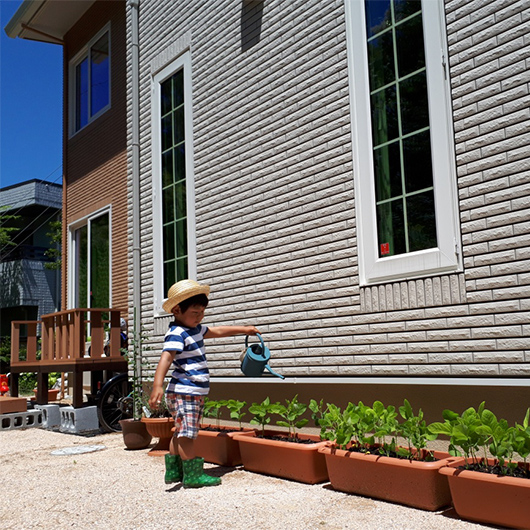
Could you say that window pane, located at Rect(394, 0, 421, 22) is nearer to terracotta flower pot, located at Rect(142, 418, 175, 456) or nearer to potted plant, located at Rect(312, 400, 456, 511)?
potted plant, located at Rect(312, 400, 456, 511)

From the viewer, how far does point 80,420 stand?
308 inches

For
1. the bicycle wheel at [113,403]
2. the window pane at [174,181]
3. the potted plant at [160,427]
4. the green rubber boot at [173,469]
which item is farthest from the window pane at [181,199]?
the green rubber boot at [173,469]

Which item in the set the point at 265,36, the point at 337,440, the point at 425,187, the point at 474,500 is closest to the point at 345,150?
the point at 425,187

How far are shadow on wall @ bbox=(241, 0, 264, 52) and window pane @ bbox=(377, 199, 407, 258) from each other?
259cm

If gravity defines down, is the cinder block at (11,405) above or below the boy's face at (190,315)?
below

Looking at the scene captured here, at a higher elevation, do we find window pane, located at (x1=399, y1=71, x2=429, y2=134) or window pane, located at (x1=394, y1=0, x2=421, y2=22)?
window pane, located at (x1=394, y1=0, x2=421, y2=22)

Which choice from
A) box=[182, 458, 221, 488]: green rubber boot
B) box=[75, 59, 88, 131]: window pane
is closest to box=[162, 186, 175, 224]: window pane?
box=[182, 458, 221, 488]: green rubber boot

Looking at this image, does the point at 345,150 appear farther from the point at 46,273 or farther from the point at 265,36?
the point at 46,273

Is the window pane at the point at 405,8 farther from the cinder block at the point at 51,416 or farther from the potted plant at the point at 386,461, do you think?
the cinder block at the point at 51,416

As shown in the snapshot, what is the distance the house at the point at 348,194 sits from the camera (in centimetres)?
402

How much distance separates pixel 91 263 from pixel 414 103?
8.49 m

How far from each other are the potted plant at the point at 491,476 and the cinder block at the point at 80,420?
18.3 ft

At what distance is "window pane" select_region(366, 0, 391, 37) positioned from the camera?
4.98 m

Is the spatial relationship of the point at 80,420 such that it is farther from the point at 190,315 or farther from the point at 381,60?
the point at 381,60
